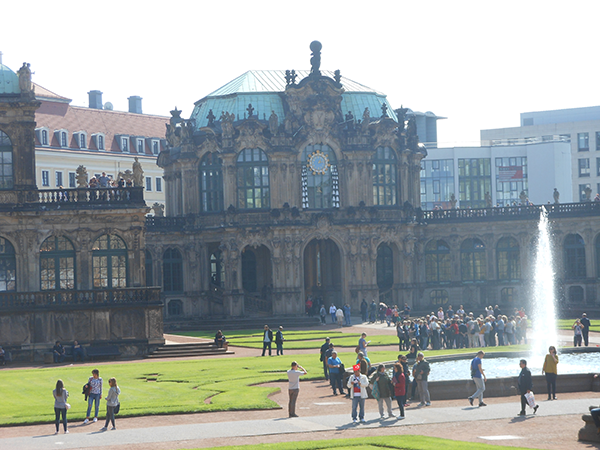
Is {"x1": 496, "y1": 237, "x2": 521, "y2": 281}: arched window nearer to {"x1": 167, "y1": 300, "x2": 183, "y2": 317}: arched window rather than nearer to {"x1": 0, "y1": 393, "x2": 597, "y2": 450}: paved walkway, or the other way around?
{"x1": 167, "y1": 300, "x2": 183, "y2": 317}: arched window

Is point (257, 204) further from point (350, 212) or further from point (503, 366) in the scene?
point (503, 366)

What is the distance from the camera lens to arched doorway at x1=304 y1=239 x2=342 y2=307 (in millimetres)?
82750

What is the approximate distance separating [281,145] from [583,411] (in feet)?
162

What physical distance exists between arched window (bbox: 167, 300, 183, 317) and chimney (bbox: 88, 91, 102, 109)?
144 ft

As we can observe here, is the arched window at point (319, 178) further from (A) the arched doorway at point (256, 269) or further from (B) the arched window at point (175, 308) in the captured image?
(B) the arched window at point (175, 308)

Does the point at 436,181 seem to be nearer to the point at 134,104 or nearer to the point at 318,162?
the point at 134,104

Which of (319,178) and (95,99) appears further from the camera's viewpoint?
(95,99)

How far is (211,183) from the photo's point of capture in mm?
80438

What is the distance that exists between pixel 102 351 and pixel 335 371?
2103 centimetres

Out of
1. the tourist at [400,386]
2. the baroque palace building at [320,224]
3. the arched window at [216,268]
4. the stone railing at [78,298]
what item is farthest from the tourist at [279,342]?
the arched window at [216,268]

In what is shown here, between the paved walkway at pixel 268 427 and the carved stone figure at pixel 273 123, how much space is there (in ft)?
154

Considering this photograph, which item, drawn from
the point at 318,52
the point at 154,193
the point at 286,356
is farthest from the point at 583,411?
the point at 154,193

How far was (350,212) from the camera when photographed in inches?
3135

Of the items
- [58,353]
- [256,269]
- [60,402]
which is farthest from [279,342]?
[256,269]
